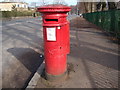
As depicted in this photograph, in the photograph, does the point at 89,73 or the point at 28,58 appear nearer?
the point at 89,73

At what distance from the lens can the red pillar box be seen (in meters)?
4.05

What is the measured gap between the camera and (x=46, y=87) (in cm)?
416

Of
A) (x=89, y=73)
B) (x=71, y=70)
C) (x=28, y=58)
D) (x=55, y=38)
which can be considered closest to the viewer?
(x=55, y=38)

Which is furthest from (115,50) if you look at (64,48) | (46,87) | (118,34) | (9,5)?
(9,5)

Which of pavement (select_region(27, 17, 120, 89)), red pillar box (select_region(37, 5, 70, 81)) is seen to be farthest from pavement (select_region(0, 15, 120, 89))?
red pillar box (select_region(37, 5, 70, 81))

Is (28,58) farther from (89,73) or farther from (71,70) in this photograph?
(89,73)

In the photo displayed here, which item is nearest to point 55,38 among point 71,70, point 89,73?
point 71,70

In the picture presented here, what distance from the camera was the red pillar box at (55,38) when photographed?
4.05 metres

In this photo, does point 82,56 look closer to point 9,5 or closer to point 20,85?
point 20,85

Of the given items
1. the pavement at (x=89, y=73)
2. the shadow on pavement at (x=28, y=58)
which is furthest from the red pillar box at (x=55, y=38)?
the shadow on pavement at (x=28, y=58)

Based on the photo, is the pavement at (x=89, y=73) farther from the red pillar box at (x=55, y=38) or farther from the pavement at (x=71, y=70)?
the red pillar box at (x=55, y=38)

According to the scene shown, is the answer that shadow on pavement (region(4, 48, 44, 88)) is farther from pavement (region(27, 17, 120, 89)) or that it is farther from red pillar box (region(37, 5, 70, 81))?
red pillar box (region(37, 5, 70, 81))

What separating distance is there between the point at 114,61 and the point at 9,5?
10189 cm

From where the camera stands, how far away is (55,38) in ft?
13.8
